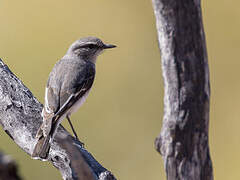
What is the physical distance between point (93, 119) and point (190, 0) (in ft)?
13.5

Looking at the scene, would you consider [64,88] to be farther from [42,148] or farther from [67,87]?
[42,148]

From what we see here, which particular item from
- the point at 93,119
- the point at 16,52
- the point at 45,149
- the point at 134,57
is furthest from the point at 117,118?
the point at 45,149

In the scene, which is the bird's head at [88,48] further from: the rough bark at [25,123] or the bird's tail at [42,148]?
the bird's tail at [42,148]


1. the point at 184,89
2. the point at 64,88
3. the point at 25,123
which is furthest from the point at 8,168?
the point at 64,88

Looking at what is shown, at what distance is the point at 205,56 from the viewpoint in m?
2.80

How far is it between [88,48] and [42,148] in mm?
1982

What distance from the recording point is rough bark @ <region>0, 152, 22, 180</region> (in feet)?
7.44

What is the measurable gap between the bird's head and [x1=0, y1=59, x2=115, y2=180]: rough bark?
135 cm

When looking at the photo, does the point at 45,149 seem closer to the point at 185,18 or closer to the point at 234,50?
the point at 185,18

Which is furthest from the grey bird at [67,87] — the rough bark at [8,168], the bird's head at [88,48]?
the rough bark at [8,168]

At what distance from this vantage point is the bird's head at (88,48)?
5.46 meters

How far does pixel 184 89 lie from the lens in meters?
2.84

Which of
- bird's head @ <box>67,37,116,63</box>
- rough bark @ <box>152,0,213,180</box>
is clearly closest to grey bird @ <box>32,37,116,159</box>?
bird's head @ <box>67,37,116,63</box>

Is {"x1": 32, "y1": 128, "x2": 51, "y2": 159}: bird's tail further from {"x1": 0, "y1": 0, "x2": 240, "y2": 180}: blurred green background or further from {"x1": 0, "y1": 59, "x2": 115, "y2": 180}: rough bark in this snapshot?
{"x1": 0, "y1": 0, "x2": 240, "y2": 180}: blurred green background
